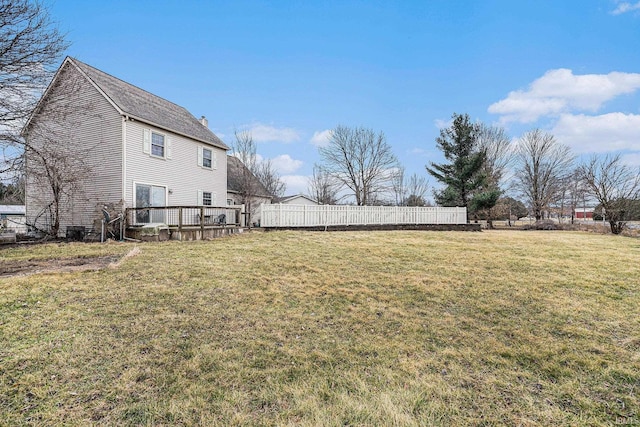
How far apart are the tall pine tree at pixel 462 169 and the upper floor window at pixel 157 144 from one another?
65.0 feet

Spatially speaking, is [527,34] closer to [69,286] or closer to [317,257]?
[317,257]

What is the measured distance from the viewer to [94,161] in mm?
12406

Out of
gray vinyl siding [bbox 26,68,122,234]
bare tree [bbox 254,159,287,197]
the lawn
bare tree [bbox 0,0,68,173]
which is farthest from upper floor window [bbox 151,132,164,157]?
bare tree [bbox 254,159,287,197]

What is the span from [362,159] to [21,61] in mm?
25308

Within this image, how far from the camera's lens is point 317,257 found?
7.36m

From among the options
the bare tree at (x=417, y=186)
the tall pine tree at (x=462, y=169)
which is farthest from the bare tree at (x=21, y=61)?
the bare tree at (x=417, y=186)

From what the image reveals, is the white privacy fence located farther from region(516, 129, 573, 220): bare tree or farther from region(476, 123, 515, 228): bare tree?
region(516, 129, 573, 220): bare tree

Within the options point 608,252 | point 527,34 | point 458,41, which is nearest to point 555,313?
point 608,252

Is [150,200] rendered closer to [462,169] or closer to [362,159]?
[462,169]

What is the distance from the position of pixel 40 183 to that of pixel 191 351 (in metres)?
13.1

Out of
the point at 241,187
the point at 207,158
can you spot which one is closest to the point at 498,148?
the point at 241,187

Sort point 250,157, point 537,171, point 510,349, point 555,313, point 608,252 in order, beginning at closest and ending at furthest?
point 510,349
point 555,313
point 608,252
point 250,157
point 537,171

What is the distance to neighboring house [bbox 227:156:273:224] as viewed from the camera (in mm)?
20281

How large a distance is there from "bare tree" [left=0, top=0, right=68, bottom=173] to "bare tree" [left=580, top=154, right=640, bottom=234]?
86.8 ft
